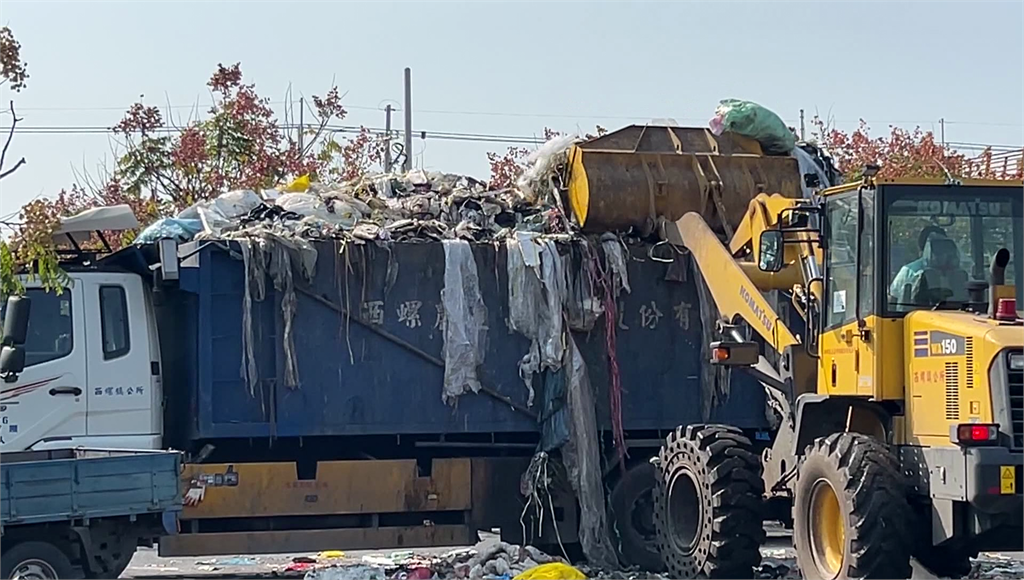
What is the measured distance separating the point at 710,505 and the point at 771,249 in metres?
1.82

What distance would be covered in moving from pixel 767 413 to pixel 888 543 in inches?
143

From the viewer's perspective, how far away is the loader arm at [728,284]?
10000mm

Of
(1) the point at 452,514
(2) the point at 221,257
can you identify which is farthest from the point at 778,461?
(2) the point at 221,257

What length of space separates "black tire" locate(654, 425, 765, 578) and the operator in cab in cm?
192

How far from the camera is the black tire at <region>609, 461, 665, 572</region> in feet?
37.2

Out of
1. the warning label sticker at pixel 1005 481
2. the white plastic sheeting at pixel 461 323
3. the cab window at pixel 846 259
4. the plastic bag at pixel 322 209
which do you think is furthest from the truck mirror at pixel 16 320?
the warning label sticker at pixel 1005 481

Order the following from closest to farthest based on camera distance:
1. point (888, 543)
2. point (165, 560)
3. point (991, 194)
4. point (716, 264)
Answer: point (888, 543)
point (991, 194)
point (716, 264)
point (165, 560)

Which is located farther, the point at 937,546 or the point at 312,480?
the point at 312,480

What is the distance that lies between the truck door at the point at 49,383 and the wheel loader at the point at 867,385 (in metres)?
4.38

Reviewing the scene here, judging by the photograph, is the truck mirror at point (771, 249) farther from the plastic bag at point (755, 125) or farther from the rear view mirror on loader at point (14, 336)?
the rear view mirror on loader at point (14, 336)

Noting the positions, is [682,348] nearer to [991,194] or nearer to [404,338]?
[404,338]

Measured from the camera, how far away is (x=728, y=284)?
10.6 metres

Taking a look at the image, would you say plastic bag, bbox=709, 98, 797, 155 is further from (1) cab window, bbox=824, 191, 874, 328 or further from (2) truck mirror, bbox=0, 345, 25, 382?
(2) truck mirror, bbox=0, 345, 25, 382

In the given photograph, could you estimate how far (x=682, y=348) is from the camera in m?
11.8
